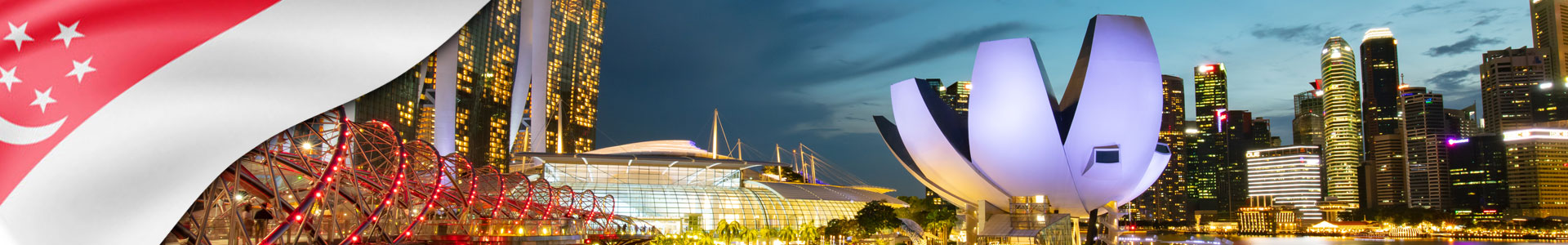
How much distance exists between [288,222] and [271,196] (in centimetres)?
320

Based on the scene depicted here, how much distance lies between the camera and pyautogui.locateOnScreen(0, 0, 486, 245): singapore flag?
7.32 m

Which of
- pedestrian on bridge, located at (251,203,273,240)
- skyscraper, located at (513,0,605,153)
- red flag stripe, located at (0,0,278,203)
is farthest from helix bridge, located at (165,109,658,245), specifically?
skyscraper, located at (513,0,605,153)

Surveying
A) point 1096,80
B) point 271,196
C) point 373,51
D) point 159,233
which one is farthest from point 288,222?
point 1096,80

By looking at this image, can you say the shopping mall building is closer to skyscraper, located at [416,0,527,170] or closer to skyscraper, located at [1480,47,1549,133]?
skyscraper, located at [416,0,527,170]

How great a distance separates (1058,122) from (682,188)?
19.2 meters

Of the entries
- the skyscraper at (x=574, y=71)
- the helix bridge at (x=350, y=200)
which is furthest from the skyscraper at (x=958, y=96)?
the helix bridge at (x=350, y=200)

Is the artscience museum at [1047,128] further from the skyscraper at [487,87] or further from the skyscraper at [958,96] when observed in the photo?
the skyscraper at [958,96]

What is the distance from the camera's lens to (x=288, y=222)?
43.8ft

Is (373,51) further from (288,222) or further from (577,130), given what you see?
(577,130)

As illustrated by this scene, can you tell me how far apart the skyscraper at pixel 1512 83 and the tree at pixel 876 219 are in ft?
569

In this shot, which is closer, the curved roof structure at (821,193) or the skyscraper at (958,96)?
the curved roof structure at (821,193)

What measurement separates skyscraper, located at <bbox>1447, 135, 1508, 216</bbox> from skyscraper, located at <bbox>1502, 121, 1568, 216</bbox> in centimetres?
192

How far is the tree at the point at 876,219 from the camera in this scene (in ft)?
153

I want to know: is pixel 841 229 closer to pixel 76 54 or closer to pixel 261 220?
pixel 261 220
